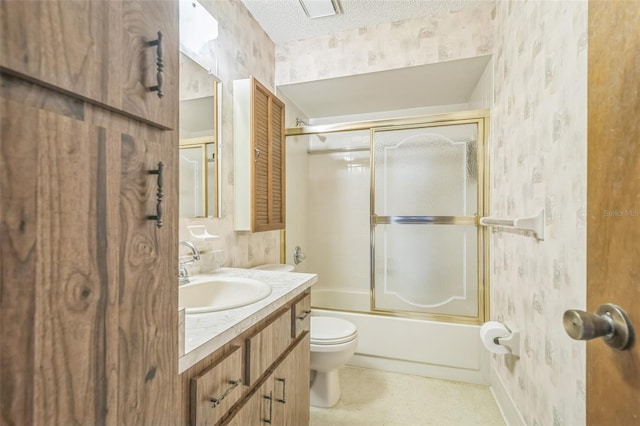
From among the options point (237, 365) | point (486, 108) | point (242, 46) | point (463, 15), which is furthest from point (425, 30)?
point (237, 365)

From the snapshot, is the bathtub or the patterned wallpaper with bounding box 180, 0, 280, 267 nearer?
the patterned wallpaper with bounding box 180, 0, 280, 267

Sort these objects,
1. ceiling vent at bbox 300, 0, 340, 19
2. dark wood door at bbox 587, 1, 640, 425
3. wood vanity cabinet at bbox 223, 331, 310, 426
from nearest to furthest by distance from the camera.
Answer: dark wood door at bbox 587, 1, 640, 425, wood vanity cabinet at bbox 223, 331, 310, 426, ceiling vent at bbox 300, 0, 340, 19

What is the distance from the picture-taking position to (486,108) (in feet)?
6.75

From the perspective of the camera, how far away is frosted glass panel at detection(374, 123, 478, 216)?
2.20m

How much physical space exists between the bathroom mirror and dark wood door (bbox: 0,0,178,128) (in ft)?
3.07

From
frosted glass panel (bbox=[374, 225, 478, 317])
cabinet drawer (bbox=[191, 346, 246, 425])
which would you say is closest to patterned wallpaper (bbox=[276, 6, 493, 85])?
frosted glass panel (bbox=[374, 225, 478, 317])

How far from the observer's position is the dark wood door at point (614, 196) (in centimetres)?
42

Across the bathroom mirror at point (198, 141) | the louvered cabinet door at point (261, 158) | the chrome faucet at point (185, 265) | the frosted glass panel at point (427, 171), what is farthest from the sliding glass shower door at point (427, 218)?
the chrome faucet at point (185, 265)

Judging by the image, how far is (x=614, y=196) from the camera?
46 centimetres

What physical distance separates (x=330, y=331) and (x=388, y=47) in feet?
6.66

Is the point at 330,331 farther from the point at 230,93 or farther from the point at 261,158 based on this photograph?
the point at 230,93

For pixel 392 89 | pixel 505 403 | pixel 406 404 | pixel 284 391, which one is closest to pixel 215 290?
pixel 284 391

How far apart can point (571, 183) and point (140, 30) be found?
4.12ft

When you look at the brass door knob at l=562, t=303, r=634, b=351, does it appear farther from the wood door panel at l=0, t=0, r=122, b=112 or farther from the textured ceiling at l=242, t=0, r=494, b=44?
the textured ceiling at l=242, t=0, r=494, b=44
